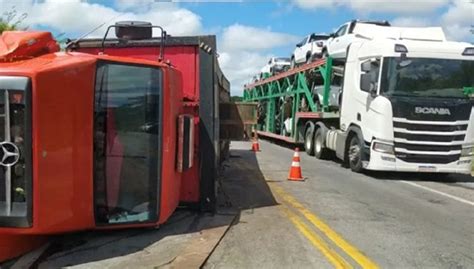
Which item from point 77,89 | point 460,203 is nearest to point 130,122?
point 77,89

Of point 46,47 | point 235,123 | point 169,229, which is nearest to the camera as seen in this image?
point 46,47

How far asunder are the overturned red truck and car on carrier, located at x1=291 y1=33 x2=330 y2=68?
1561 cm

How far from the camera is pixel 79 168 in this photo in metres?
5.44

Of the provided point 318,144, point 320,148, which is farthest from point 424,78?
point 318,144

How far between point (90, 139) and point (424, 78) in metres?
9.16

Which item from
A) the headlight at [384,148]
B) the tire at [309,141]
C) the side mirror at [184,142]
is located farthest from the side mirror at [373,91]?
the side mirror at [184,142]

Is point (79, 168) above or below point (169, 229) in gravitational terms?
above

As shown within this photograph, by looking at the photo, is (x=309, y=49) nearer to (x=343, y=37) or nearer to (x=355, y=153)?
(x=343, y=37)

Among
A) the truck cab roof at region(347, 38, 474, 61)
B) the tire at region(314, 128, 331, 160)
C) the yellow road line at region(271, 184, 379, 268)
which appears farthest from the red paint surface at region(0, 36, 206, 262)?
the tire at region(314, 128, 331, 160)

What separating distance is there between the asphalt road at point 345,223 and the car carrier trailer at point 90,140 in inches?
40.9

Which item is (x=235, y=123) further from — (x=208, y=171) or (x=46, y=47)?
(x=46, y=47)

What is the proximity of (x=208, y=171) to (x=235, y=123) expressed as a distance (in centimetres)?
146

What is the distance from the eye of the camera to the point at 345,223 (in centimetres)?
750

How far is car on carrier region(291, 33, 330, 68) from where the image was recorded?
2225cm
